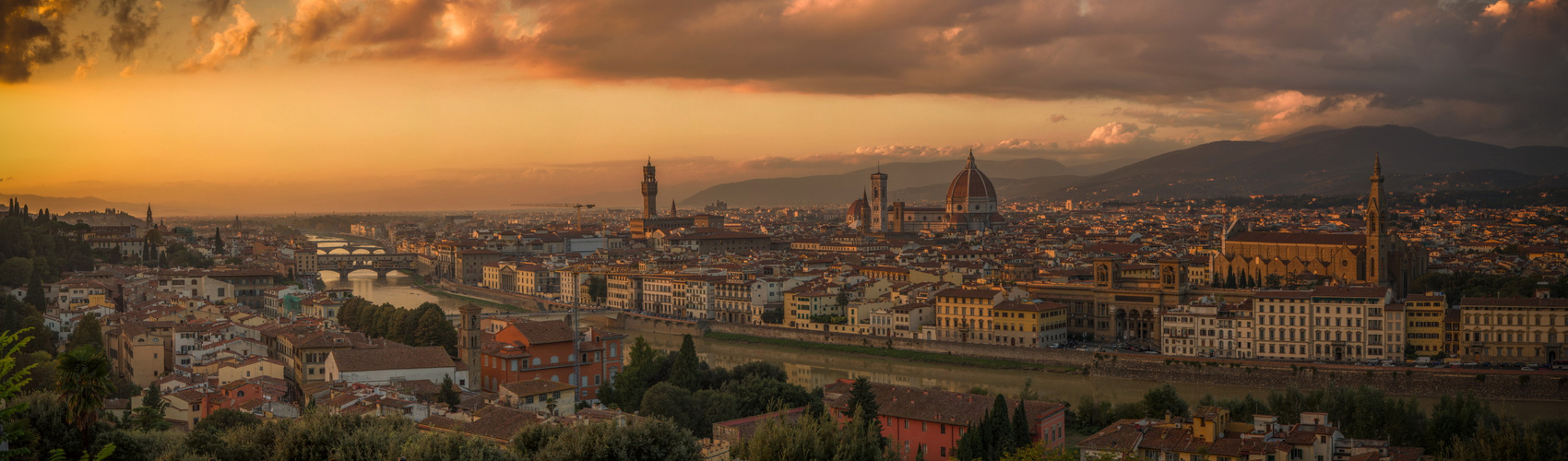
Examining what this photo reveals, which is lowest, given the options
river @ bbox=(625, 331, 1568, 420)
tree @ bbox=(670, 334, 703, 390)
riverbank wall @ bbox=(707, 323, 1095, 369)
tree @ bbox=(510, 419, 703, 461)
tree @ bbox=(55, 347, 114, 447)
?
river @ bbox=(625, 331, 1568, 420)

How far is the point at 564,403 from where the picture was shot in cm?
1286

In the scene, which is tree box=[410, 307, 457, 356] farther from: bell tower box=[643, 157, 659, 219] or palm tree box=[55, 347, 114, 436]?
bell tower box=[643, 157, 659, 219]

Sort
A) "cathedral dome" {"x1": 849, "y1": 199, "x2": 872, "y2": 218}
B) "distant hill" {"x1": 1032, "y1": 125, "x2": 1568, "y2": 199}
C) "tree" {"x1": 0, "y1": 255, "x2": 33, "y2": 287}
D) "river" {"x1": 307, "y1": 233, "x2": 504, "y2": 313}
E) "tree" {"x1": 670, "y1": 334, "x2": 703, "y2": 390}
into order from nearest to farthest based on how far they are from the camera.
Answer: "tree" {"x1": 670, "y1": 334, "x2": 703, "y2": 390} < "tree" {"x1": 0, "y1": 255, "x2": 33, "y2": 287} < "river" {"x1": 307, "y1": 233, "x2": 504, "y2": 313} < "cathedral dome" {"x1": 849, "y1": 199, "x2": 872, "y2": 218} < "distant hill" {"x1": 1032, "y1": 125, "x2": 1568, "y2": 199}

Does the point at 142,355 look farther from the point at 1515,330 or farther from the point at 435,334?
the point at 1515,330

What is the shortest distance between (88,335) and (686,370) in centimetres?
849

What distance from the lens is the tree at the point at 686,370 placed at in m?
14.9

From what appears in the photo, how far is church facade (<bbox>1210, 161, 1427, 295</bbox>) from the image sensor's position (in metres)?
25.1

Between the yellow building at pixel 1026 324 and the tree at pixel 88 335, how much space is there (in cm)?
1407

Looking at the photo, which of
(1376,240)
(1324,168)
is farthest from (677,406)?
(1324,168)

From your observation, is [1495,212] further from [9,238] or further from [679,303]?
[9,238]

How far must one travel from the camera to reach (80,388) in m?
A: 6.75

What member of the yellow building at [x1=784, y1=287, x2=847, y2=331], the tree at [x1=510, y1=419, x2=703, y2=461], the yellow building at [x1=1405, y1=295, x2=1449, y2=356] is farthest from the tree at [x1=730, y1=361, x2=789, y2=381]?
the yellow building at [x1=1405, y1=295, x2=1449, y2=356]

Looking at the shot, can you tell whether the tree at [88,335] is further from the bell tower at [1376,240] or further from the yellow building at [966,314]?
the bell tower at [1376,240]

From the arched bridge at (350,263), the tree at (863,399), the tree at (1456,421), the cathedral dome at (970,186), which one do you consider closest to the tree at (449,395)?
the tree at (863,399)
